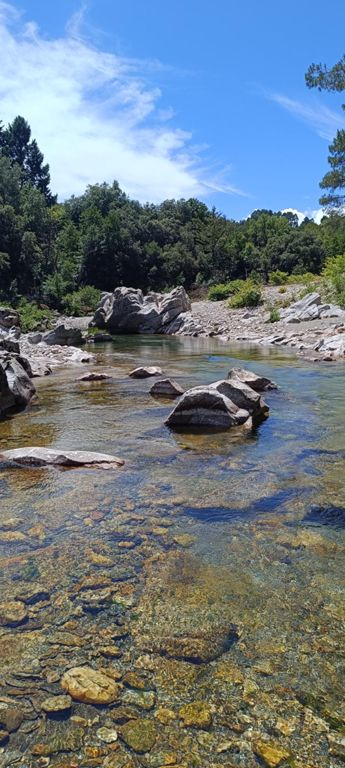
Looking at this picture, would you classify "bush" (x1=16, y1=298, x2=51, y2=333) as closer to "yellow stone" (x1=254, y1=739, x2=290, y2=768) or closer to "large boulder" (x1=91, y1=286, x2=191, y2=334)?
"large boulder" (x1=91, y1=286, x2=191, y2=334)

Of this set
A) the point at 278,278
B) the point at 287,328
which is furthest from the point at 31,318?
the point at 278,278

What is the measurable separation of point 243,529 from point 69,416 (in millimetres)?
6425

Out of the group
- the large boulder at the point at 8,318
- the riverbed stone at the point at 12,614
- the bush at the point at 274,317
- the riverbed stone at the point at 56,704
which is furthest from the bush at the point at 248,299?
the riverbed stone at the point at 56,704

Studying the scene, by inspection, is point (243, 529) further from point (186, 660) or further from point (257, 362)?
point (257, 362)

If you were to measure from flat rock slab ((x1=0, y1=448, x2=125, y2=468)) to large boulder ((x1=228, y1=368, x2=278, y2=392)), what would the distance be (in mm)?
5668

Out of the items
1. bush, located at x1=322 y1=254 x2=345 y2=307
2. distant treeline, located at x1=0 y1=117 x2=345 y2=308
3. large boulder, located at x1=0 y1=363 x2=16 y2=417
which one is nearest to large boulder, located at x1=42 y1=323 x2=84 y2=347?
bush, located at x1=322 y1=254 x2=345 y2=307

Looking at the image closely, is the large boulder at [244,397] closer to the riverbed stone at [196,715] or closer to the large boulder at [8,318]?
the riverbed stone at [196,715]

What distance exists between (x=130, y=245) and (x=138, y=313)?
93.7ft

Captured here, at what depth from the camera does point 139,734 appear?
262 cm

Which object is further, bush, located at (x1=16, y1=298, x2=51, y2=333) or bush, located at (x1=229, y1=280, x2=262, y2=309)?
bush, located at (x1=229, y1=280, x2=262, y2=309)

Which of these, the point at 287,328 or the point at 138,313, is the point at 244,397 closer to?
the point at 287,328

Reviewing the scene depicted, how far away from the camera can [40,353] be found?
24328 millimetres

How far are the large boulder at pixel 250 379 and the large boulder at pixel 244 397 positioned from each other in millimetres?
1807

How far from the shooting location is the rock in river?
2.84 metres
